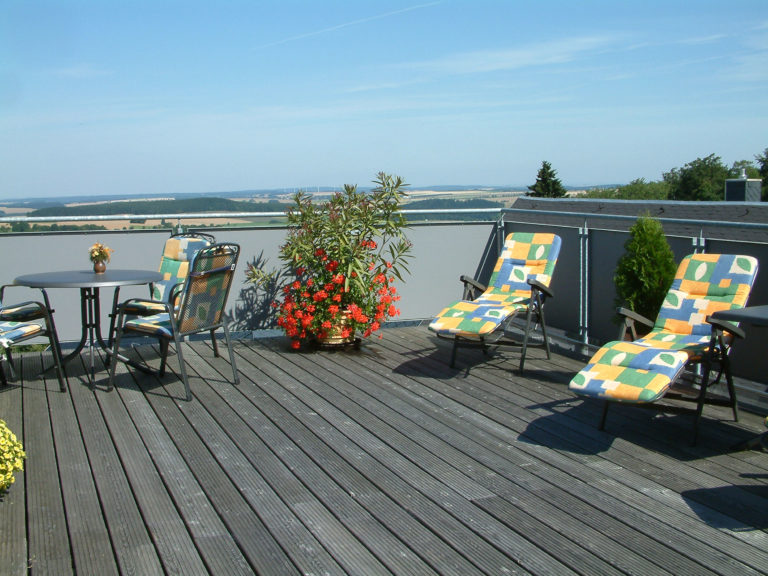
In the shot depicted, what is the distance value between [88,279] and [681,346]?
12.0 ft

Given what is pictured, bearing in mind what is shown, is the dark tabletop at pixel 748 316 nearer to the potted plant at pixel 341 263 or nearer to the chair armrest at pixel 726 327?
the chair armrest at pixel 726 327

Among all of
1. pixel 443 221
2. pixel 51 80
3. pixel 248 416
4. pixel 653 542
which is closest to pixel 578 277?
pixel 443 221

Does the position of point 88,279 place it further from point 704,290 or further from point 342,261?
point 704,290

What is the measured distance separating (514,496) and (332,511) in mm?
768

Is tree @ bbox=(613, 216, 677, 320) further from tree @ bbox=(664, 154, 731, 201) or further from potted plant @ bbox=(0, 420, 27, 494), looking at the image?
tree @ bbox=(664, 154, 731, 201)

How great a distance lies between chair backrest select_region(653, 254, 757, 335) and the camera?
400cm

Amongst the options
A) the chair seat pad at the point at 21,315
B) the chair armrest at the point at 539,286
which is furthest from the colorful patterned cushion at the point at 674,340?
the chair seat pad at the point at 21,315

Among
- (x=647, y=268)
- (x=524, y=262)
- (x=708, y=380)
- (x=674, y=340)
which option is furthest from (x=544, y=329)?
(x=708, y=380)

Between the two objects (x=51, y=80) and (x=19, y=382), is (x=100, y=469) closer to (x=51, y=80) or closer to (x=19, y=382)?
(x=19, y=382)

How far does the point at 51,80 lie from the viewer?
33750 millimetres

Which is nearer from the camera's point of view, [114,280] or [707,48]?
[114,280]

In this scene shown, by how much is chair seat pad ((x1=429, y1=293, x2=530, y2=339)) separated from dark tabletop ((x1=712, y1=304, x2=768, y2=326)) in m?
1.58

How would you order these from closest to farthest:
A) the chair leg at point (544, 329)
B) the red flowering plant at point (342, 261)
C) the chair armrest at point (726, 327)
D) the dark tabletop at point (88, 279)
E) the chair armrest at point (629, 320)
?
1. the chair armrest at point (726, 327)
2. the chair armrest at point (629, 320)
3. the dark tabletop at point (88, 279)
4. the chair leg at point (544, 329)
5. the red flowering plant at point (342, 261)

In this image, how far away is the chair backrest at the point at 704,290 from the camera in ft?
13.1
